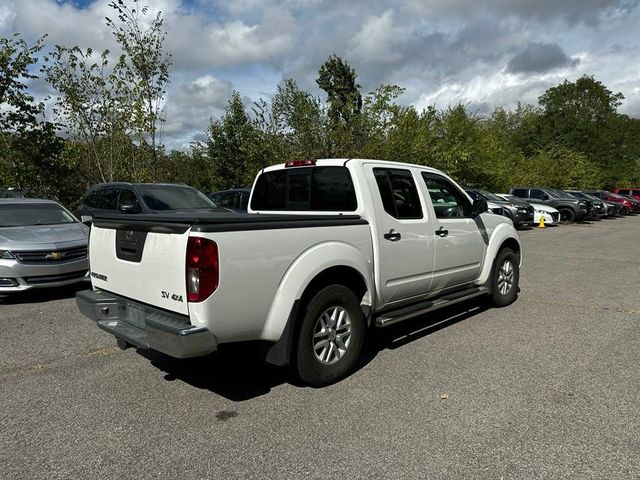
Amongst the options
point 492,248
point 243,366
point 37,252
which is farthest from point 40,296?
point 492,248

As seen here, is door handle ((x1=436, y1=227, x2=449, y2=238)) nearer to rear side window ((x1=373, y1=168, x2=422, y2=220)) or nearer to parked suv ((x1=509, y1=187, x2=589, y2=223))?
rear side window ((x1=373, y1=168, x2=422, y2=220))

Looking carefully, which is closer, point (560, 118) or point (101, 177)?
point (101, 177)

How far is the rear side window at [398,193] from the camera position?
15.3ft

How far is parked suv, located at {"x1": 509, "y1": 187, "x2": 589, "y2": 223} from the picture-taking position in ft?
78.4

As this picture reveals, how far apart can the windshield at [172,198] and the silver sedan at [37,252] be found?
1.51 m

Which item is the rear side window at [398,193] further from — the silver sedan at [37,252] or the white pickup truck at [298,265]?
the silver sedan at [37,252]

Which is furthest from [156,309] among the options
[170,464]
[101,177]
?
[101,177]

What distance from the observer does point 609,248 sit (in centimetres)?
1345

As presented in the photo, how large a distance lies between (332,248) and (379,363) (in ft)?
4.15

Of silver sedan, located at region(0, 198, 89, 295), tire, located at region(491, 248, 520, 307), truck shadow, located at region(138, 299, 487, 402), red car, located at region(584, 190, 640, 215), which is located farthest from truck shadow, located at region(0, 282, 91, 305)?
red car, located at region(584, 190, 640, 215)

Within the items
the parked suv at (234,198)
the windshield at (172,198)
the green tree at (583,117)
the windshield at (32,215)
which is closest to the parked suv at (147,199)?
the windshield at (172,198)

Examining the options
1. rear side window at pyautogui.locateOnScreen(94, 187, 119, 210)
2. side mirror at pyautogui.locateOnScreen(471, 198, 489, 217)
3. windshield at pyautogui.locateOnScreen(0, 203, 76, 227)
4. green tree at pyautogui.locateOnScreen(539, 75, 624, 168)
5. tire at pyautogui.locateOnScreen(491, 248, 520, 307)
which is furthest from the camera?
green tree at pyautogui.locateOnScreen(539, 75, 624, 168)

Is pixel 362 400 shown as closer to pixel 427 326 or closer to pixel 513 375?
pixel 513 375

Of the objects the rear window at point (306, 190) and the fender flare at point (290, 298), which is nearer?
the fender flare at point (290, 298)
